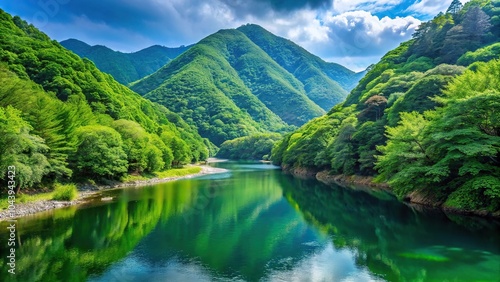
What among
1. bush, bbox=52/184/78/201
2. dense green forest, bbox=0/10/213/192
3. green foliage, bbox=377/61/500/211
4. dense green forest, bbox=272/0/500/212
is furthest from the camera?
bush, bbox=52/184/78/201

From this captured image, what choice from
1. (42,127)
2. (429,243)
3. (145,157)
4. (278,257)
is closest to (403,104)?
(429,243)

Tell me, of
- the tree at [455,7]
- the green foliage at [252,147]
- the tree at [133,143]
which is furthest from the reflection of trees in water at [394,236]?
the green foliage at [252,147]

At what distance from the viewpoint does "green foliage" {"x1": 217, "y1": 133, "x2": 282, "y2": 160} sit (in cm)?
18175

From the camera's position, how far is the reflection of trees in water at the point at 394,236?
826 inches

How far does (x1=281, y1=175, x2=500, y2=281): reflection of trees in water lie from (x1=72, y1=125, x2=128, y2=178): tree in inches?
1154

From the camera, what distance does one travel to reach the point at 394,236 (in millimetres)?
28125

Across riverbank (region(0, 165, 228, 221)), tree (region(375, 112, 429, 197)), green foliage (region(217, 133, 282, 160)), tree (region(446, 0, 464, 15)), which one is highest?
tree (region(446, 0, 464, 15))

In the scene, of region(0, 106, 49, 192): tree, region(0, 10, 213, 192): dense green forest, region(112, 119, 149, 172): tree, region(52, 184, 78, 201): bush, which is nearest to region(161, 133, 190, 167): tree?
region(0, 10, 213, 192): dense green forest

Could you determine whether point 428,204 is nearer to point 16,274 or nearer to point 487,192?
point 487,192

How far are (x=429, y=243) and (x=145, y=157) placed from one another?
53814 millimetres

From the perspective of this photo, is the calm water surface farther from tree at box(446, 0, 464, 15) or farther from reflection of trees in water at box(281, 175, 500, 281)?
tree at box(446, 0, 464, 15)

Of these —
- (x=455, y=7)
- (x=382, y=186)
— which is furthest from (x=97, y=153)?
(x=455, y=7)

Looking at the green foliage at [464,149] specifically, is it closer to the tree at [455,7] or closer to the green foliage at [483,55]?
the green foliage at [483,55]

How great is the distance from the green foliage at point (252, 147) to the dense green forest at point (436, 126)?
71.8 meters
